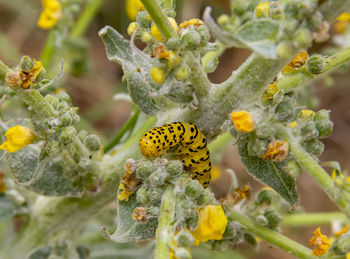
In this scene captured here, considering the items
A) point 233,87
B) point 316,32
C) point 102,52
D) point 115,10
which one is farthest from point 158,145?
point 102,52

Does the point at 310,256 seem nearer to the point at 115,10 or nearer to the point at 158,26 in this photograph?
the point at 158,26

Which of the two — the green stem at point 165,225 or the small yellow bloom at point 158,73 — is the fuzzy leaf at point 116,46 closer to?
the small yellow bloom at point 158,73

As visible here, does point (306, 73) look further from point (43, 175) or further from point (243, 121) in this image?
point (43, 175)

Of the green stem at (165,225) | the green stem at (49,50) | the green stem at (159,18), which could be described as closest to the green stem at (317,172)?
the green stem at (165,225)

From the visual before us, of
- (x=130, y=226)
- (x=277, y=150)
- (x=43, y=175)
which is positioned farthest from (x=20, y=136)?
(x=277, y=150)

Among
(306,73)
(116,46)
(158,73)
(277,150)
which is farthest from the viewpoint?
(116,46)

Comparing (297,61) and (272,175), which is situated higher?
(297,61)

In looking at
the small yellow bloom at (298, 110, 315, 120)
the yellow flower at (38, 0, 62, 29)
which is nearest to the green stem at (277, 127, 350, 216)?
the small yellow bloom at (298, 110, 315, 120)

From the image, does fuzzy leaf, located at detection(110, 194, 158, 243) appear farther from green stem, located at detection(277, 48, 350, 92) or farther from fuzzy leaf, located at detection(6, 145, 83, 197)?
green stem, located at detection(277, 48, 350, 92)
